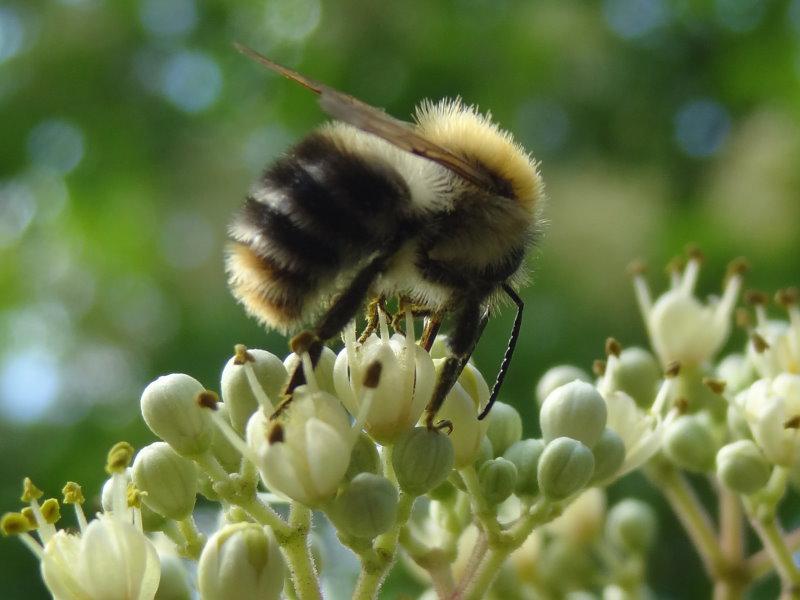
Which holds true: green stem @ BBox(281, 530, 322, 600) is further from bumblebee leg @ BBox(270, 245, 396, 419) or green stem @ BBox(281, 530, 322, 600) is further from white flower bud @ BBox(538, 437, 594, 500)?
white flower bud @ BBox(538, 437, 594, 500)

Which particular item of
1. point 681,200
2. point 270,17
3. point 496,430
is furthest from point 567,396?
point 270,17

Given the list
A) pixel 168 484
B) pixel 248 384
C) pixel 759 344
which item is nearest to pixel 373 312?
pixel 248 384

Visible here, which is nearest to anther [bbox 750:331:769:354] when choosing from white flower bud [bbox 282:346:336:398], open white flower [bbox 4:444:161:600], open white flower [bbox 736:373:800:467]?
open white flower [bbox 736:373:800:467]

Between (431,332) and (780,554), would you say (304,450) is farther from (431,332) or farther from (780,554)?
(780,554)

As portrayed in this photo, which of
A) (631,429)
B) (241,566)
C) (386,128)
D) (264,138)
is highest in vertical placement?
(264,138)

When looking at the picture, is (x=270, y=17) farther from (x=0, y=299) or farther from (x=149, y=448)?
(x=149, y=448)

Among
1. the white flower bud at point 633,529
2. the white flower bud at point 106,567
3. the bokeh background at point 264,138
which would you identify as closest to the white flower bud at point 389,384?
the white flower bud at point 106,567
